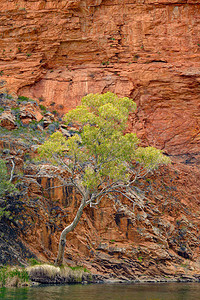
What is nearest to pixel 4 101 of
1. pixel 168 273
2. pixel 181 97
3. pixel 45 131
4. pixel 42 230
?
pixel 45 131

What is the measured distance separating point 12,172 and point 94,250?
8.48 m

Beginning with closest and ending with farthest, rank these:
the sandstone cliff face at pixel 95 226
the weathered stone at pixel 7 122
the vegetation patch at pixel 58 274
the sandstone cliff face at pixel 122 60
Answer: the vegetation patch at pixel 58 274 < the sandstone cliff face at pixel 95 226 < the weathered stone at pixel 7 122 < the sandstone cliff face at pixel 122 60

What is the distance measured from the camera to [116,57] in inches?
1802

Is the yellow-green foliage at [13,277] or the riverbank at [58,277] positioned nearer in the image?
the yellow-green foliage at [13,277]

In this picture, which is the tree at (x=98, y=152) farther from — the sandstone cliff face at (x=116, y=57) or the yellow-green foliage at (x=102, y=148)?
the sandstone cliff face at (x=116, y=57)

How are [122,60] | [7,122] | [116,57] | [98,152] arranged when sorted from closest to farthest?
[98,152], [7,122], [122,60], [116,57]

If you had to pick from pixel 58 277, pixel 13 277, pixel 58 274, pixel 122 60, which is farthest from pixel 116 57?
pixel 13 277

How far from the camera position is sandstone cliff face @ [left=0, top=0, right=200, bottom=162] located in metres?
43.8

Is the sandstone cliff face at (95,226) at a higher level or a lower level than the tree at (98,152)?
lower

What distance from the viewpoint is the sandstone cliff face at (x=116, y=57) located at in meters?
43.8

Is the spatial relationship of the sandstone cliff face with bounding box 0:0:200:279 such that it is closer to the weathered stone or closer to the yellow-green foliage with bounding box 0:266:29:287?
the weathered stone

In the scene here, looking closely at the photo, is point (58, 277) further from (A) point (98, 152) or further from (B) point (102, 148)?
(B) point (102, 148)

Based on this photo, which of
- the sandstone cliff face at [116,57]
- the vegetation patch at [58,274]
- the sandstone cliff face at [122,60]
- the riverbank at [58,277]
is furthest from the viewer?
the sandstone cliff face at [116,57]

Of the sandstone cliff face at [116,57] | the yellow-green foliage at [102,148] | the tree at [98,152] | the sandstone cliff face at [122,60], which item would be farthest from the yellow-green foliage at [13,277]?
the sandstone cliff face at [116,57]
